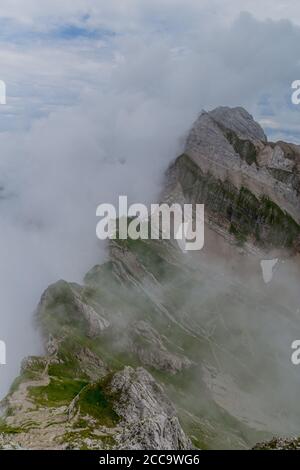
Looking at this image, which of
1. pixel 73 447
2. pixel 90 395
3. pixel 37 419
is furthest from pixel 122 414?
pixel 73 447

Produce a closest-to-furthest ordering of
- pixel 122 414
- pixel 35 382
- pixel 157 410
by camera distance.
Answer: pixel 122 414
pixel 157 410
pixel 35 382

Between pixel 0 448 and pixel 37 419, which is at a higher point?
pixel 0 448

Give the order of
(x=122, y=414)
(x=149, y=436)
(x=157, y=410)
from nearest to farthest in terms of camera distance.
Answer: (x=149, y=436) < (x=122, y=414) < (x=157, y=410)

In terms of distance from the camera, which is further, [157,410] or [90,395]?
[157,410]

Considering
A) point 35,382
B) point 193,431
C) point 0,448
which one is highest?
point 0,448

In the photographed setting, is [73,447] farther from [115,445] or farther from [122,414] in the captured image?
[122,414]

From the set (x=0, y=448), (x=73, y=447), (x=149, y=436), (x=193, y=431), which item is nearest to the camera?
(x=0, y=448)
